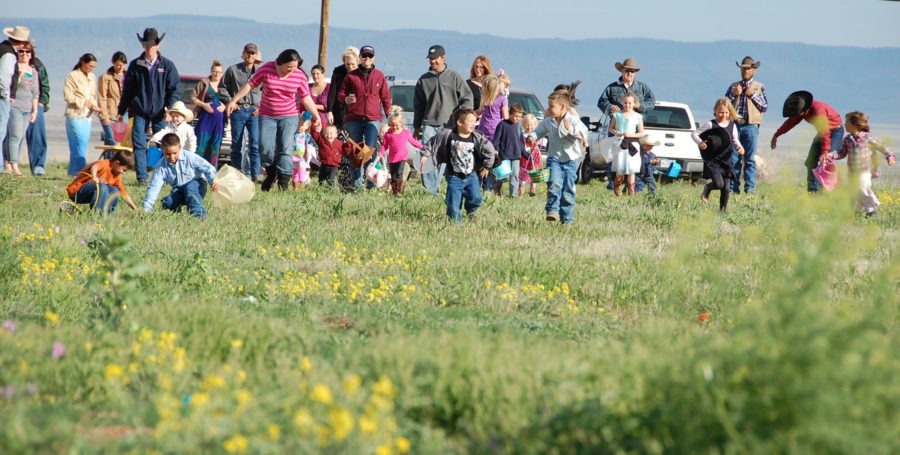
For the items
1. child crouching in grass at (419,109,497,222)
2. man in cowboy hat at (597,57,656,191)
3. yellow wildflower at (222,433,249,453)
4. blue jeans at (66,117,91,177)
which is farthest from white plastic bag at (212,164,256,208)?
yellow wildflower at (222,433,249,453)

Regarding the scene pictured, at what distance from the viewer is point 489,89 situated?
1656 cm

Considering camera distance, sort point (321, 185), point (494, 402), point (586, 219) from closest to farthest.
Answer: point (494, 402) < point (586, 219) < point (321, 185)

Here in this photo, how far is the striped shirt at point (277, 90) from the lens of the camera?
15234 millimetres

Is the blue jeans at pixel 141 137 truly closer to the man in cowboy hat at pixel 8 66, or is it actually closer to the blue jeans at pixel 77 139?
the blue jeans at pixel 77 139

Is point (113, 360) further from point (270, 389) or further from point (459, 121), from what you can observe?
point (459, 121)

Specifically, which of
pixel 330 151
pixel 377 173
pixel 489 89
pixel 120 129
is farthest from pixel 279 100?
pixel 120 129

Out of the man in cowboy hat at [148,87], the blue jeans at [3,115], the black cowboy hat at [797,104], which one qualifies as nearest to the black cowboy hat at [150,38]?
the man in cowboy hat at [148,87]

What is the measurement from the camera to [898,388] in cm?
419

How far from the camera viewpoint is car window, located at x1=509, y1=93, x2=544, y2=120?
73.7ft

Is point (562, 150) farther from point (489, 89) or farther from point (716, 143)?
point (489, 89)

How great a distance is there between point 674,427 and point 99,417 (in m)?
2.51

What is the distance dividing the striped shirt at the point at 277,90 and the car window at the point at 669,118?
9.98 metres

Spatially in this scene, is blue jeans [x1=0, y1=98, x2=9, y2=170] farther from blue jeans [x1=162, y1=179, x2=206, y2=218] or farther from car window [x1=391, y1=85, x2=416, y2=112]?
car window [x1=391, y1=85, x2=416, y2=112]

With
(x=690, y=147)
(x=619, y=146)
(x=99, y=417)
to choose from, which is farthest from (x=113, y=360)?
(x=690, y=147)
